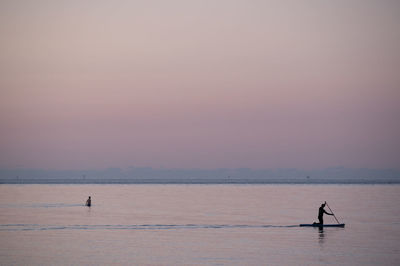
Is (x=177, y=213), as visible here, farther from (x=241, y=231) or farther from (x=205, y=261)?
(x=205, y=261)

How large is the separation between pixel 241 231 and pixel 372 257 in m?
11.9

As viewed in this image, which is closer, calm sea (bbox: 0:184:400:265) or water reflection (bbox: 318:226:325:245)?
calm sea (bbox: 0:184:400:265)

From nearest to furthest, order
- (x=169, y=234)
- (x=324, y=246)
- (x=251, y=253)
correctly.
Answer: (x=251, y=253) → (x=324, y=246) → (x=169, y=234)

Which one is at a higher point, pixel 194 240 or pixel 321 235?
pixel 321 235

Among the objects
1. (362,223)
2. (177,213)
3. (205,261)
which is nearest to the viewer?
(205,261)

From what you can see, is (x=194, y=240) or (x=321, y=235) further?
(x=321, y=235)

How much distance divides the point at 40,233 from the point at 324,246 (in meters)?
16.6

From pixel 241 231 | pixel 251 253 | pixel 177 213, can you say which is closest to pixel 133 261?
pixel 251 253

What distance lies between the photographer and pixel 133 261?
95.3 feet

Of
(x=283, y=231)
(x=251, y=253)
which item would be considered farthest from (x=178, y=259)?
(x=283, y=231)

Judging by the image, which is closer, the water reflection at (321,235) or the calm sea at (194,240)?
the calm sea at (194,240)

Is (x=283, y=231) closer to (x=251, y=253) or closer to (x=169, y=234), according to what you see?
(x=169, y=234)

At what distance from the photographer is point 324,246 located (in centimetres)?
3431

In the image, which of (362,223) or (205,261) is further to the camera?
(362,223)
